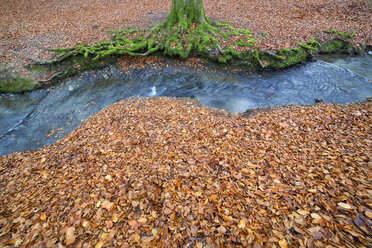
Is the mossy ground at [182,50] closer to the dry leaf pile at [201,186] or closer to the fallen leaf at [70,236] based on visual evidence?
the dry leaf pile at [201,186]

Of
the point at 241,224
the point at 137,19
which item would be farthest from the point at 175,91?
the point at 137,19

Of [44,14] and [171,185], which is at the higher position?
[44,14]

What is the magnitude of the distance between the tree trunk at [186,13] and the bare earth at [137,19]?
299cm

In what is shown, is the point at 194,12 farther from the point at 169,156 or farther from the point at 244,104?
the point at 169,156

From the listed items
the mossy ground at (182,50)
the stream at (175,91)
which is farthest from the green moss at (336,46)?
the stream at (175,91)

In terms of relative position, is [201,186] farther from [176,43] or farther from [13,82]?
[13,82]

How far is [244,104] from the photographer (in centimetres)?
838

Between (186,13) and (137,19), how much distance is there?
17.7ft

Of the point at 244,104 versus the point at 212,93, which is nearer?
the point at 244,104

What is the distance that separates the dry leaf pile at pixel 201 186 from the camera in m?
2.82

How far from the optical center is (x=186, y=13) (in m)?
11.0

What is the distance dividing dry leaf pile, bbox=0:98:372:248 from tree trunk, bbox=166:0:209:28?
330 inches

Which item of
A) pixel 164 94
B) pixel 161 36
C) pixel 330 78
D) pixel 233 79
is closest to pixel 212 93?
pixel 233 79

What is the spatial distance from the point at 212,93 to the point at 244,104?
1780 millimetres
